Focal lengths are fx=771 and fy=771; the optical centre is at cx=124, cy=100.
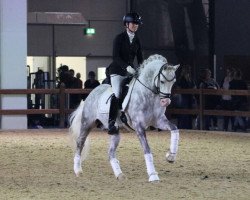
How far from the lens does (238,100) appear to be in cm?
2105

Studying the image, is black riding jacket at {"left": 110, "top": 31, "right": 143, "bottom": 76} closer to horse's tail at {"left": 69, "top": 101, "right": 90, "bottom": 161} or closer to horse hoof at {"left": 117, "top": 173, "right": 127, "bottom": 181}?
horse's tail at {"left": 69, "top": 101, "right": 90, "bottom": 161}

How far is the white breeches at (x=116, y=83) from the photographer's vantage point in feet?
37.2

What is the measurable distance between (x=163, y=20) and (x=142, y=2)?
98cm

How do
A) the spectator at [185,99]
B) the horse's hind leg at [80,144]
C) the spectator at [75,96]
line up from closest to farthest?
the horse's hind leg at [80,144]
the spectator at [185,99]
the spectator at [75,96]

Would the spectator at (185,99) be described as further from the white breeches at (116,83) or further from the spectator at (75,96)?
the white breeches at (116,83)

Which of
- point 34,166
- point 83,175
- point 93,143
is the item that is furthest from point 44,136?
point 83,175

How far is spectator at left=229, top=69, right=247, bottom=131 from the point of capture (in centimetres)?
2072

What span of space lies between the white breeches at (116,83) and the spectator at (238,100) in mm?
9722

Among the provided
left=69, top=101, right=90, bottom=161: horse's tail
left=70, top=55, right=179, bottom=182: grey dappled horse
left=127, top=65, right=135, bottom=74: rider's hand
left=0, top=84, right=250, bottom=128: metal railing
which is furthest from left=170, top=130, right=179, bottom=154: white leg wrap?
left=0, top=84, right=250, bottom=128: metal railing

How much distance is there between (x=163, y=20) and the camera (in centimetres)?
2711

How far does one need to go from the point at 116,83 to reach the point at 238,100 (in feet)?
33.3

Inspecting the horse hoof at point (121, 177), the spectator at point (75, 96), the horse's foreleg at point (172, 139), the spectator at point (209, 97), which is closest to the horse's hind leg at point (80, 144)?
the horse hoof at point (121, 177)

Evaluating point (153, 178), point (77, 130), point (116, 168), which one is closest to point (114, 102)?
point (116, 168)

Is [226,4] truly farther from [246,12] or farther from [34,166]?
[34,166]
